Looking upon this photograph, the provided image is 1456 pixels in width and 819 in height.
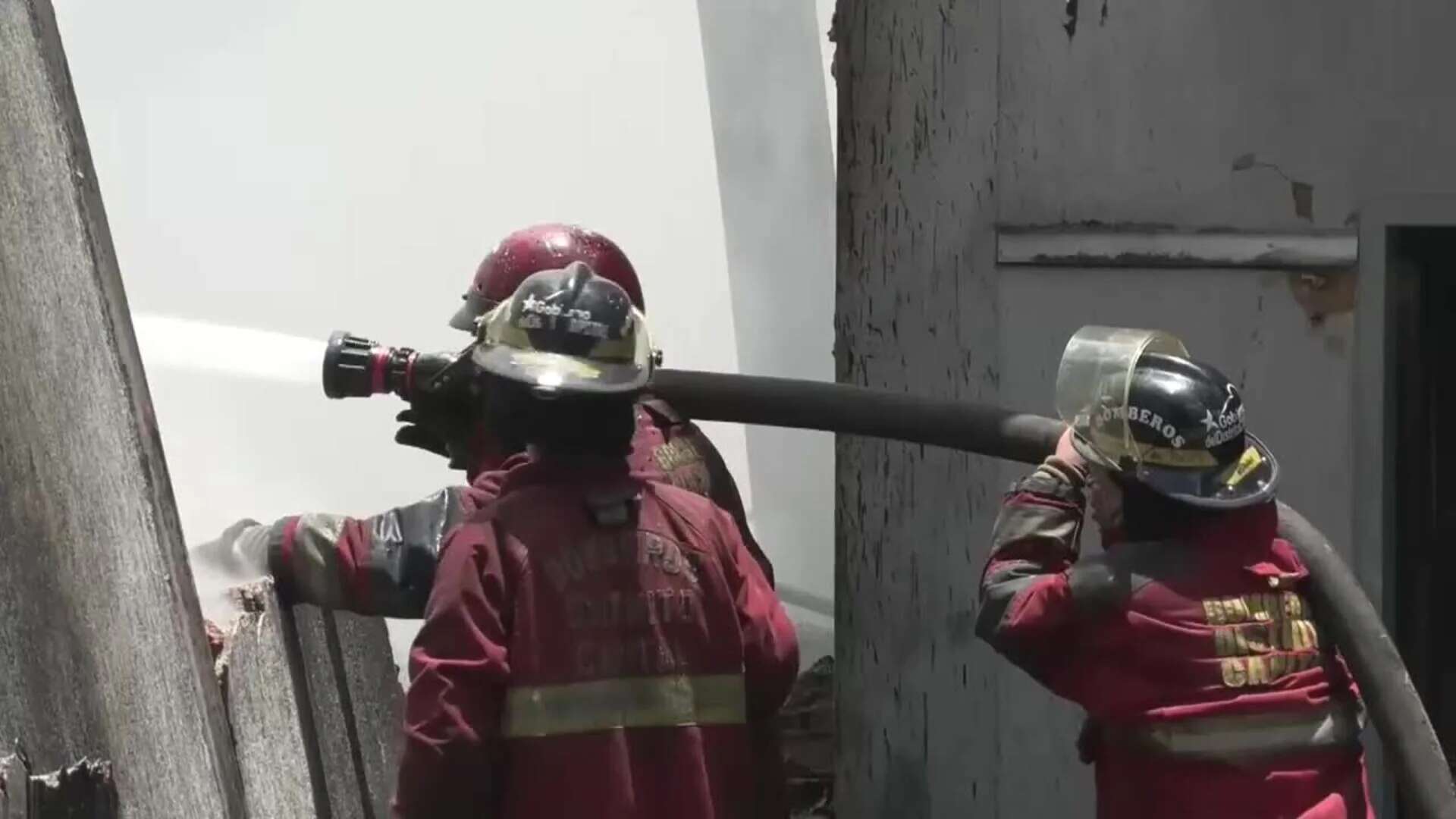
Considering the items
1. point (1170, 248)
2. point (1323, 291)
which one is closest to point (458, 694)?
point (1170, 248)

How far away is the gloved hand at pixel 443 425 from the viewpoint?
10.9 ft

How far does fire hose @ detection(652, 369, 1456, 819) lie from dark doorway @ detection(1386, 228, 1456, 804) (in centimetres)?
62

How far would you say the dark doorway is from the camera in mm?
3670

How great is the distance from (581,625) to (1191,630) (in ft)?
2.82

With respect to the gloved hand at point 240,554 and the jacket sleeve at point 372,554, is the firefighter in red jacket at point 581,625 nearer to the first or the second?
the jacket sleeve at point 372,554

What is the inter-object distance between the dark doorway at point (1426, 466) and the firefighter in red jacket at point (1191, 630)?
3.65 ft

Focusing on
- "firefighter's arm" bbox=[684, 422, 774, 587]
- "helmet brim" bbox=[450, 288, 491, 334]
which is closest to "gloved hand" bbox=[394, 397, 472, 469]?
"helmet brim" bbox=[450, 288, 491, 334]

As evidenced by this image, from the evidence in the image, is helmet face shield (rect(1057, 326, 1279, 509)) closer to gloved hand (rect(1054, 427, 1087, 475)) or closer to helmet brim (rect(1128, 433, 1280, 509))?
helmet brim (rect(1128, 433, 1280, 509))

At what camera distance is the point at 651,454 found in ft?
10.6

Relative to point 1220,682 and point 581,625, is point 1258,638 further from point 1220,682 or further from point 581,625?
point 581,625

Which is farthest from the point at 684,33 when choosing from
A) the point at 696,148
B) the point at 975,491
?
the point at 975,491

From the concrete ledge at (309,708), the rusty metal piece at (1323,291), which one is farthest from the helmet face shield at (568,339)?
the rusty metal piece at (1323,291)

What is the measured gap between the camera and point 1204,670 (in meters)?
2.57

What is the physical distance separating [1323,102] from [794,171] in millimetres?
1673
